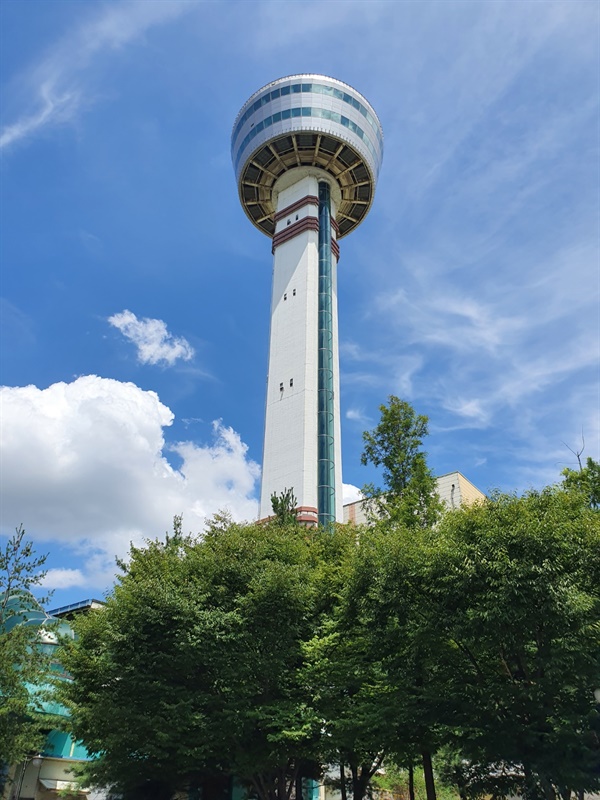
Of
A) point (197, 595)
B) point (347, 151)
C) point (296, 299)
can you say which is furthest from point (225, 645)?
point (347, 151)

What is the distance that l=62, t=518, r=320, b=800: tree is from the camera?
20.9m

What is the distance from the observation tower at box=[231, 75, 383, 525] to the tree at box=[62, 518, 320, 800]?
24.7 m

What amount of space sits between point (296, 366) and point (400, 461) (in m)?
28.6

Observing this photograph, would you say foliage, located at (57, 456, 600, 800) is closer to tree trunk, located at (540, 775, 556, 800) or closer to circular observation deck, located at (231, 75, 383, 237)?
tree trunk, located at (540, 775, 556, 800)

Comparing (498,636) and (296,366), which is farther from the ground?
(296,366)

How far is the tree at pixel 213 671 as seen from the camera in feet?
68.5

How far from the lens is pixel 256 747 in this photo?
21.7 m

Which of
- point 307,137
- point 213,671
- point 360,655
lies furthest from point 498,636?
point 307,137

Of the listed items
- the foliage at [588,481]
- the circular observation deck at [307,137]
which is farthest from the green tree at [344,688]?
the circular observation deck at [307,137]

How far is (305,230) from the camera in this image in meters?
61.3

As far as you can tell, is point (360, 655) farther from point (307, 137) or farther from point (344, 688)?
point (307, 137)

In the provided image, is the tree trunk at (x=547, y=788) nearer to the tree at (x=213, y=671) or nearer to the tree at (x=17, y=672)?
the tree at (x=213, y=671)

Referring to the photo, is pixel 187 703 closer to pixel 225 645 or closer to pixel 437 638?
pixel 225 645

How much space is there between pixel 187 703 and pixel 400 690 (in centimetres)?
752
